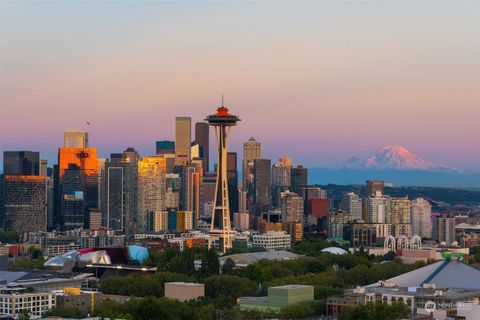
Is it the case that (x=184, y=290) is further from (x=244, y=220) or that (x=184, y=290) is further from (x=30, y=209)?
(x=244, y=220)

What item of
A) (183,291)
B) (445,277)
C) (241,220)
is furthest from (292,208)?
(183,291)

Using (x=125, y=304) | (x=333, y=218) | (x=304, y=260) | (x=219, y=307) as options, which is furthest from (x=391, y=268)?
(x=333, y=218)

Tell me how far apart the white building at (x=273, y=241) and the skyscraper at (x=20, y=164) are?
3884 centimetres

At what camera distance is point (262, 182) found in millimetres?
150625

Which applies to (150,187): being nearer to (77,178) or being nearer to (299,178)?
(77,178)

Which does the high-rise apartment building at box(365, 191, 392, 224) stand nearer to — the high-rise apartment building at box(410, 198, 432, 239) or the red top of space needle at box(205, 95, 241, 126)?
the high-rise apartment building at box(410, 198, 432, 239)

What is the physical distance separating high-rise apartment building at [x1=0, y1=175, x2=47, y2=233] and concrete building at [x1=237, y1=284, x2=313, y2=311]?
65684 millimetres

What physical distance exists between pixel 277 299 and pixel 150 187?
274ft

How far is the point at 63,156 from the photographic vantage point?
133 m

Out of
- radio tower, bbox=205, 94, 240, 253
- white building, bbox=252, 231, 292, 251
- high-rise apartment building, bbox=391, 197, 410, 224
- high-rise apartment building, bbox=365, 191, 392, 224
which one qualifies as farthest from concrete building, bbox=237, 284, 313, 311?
high-rise apartment building, bbox=391, 197, 410, 224

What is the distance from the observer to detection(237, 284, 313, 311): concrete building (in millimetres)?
48672

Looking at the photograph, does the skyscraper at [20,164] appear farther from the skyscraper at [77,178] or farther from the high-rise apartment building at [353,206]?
the high-rise apartment building at [353,206]

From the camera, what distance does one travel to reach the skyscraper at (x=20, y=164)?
125 metres

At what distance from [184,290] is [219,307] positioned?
133 inches
